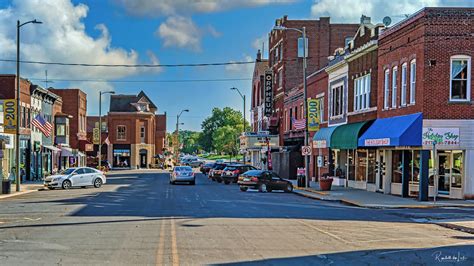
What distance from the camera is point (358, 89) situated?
131 ft

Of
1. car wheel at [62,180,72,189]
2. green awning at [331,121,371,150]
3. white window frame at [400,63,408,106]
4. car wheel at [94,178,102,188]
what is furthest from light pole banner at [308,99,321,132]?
car wheel at [62,180,72,189]

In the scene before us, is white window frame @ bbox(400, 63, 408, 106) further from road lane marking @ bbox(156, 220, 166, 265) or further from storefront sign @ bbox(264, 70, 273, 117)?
storefront sign @ bbox(264, 70, 273, 117)

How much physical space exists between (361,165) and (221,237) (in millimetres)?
25251

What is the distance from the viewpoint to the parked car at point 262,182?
3794 centimetres

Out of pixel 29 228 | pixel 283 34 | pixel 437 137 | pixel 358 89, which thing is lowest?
pixel 29 228

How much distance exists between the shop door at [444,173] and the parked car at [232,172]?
2115 centimetres

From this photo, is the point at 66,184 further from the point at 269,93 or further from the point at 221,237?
the point at 269,93

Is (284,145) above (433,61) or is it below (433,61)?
below

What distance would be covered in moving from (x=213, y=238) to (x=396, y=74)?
20783 millimetres

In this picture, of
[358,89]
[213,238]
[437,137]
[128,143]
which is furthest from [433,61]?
[128,143]

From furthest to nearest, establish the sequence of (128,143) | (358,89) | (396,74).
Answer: (128,143) → (358,89) → (396,74)

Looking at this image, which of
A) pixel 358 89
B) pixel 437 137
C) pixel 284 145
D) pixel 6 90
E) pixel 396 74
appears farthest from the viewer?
pixel 284 145

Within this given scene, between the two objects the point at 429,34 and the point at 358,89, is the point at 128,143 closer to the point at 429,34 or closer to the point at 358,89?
the point at 358,89

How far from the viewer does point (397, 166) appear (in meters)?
33.0
